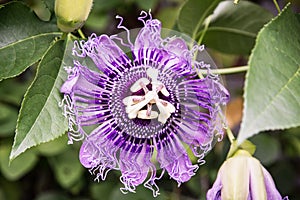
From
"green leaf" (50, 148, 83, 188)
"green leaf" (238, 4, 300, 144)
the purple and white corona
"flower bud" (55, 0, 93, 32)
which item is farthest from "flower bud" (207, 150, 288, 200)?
"green leaf" (50, 148, 83, 188)

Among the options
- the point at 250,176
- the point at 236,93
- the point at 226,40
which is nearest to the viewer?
the point at 250,176

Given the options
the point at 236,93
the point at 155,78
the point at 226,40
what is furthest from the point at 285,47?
the point at 236,93

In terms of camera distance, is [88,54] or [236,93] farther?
[236,93]

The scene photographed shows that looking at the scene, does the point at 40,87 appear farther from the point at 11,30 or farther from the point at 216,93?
the point at 216,93

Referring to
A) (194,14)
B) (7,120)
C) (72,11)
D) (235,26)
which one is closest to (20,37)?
(72,11)

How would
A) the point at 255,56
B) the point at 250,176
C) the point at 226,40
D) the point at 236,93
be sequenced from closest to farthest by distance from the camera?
the point at 255,56 < the point at 250,176 < the point at 226,40 < the point at 236,93

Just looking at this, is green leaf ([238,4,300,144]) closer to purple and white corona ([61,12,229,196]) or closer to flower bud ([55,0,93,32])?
purple and white corona ([61,12,229,196])

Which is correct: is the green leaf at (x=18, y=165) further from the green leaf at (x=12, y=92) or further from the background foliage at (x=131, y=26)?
the green leaf at (x=12, y=92)
